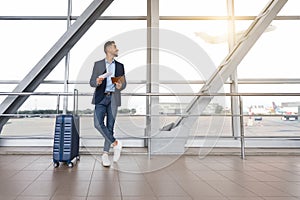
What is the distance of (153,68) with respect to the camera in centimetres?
336

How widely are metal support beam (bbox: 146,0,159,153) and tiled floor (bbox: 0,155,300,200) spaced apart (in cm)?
56

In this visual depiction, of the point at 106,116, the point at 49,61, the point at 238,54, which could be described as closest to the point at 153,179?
the point at 106,116

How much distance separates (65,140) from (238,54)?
199cm

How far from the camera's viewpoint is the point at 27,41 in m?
3.94

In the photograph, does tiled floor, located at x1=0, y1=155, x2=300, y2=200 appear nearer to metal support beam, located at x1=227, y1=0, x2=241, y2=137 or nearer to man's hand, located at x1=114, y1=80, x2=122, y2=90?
man's hand, located at x1=114, y1=80, x2=122, y2=90

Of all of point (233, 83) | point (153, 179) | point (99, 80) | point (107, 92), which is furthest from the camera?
point (233, 83)

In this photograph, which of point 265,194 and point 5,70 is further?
point 5,70

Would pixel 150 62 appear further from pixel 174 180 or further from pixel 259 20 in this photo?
pixel 174 180

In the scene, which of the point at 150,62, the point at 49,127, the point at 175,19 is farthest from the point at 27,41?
the point at 175,19

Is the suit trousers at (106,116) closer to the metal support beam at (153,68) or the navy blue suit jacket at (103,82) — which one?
the navy blue suit jacket at (103,82)

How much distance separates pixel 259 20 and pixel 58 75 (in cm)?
255

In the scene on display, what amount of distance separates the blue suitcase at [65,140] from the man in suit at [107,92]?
0.24 m

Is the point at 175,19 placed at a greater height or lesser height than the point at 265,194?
greater

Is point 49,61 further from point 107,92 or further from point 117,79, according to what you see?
point 117,79
